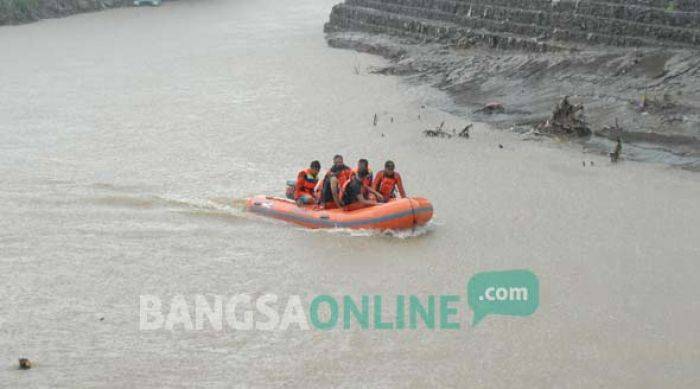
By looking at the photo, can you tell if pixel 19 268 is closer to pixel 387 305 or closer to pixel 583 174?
pixel 387 305

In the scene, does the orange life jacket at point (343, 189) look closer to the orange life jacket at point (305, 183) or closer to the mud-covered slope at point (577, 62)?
the orange life jacket at point (305, 183)

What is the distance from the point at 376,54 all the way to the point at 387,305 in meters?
15.0

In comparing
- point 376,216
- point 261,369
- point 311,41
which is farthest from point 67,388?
point 311,41

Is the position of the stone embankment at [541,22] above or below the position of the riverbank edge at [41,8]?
above

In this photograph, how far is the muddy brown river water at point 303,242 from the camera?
401 inches

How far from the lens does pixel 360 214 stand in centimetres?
1359

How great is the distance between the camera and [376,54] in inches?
1014

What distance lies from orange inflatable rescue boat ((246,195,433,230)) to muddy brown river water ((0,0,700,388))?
0.14 m

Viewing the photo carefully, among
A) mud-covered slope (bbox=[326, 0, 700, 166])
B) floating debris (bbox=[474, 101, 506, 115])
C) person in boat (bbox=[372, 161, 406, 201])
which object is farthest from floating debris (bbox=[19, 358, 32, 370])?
floating debris (bbox=[474, 101, 506, 115])

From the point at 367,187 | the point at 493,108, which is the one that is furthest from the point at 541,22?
the point at 367,187

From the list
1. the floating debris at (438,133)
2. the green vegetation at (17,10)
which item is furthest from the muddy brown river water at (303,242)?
the green vegetation at (17,10)

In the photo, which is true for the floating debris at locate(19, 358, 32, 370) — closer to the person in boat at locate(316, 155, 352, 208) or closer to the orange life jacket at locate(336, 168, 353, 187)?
the person in boat at locate(316, 155, 352, 208)

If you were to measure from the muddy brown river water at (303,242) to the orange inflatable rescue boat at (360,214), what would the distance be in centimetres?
14

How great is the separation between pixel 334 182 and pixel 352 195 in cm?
29
